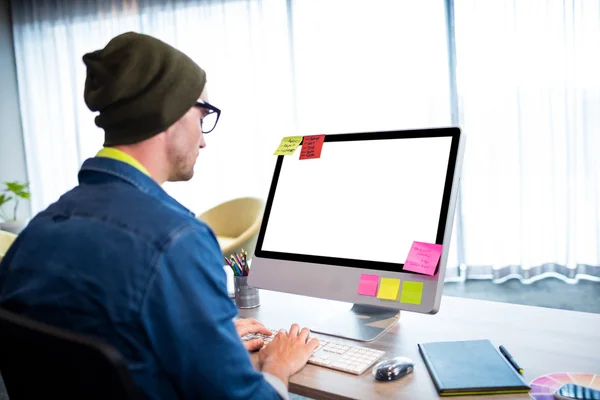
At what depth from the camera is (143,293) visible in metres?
0.73

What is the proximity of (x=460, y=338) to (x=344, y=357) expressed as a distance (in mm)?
288

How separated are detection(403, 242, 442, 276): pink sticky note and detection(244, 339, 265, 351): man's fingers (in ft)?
1.24

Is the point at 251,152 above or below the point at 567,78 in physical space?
below

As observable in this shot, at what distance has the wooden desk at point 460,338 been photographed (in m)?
0.99

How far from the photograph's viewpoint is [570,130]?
3.72 m

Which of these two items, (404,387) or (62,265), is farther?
(404,387)

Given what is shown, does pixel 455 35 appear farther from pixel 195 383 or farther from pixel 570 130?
pixel 195 383

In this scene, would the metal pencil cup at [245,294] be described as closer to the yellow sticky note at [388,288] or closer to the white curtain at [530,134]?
the yellow sticky note at [388,288]

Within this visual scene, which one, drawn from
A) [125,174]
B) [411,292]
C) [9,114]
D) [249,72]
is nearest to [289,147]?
[411,292]

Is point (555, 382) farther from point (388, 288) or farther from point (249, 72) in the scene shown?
point (249, 72)

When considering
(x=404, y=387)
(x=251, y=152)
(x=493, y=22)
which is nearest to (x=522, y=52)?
(x=493, y=22)

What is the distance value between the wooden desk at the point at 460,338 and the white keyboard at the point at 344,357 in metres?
0.02

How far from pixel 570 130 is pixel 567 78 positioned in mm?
365

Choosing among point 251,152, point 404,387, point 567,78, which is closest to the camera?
point 404,387
